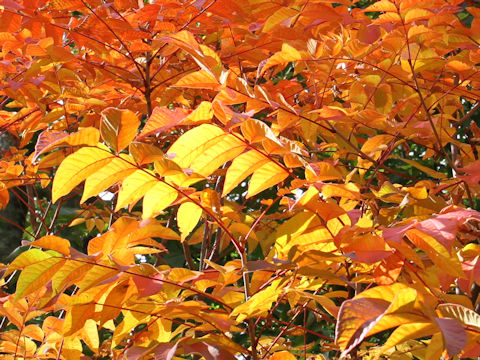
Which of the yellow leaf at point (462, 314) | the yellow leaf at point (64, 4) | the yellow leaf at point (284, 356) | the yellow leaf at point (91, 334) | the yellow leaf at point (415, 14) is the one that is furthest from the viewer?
the yellow leaf at point (64, 4)

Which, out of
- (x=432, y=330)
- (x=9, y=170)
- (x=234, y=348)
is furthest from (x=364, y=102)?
(x=9, y=170)

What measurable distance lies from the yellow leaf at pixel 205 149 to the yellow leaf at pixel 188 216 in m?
0.20

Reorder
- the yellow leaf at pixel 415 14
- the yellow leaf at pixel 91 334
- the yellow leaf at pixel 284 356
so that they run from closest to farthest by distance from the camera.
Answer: the yellow leaf at pixel 284 356
the yellow leaf at pixel 415 14
the yellow leaf at pixel 91 334

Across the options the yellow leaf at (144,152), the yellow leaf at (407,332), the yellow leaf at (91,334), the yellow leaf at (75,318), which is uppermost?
the yellow leaf at (144,152)

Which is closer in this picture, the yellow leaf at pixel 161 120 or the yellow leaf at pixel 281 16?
the yellow leaf at pixel 161 120

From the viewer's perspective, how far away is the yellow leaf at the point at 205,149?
1042 millimetres

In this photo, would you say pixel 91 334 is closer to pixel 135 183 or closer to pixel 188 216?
pixel 188 216

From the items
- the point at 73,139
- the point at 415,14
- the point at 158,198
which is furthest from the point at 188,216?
the point at 415,14

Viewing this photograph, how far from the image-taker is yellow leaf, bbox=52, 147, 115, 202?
1.00 m

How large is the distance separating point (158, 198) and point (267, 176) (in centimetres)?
23

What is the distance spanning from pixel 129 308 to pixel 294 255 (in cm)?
39

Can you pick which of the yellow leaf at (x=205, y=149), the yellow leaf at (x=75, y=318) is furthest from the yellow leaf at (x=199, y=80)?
the yellow leaf at (x=75, y=318)

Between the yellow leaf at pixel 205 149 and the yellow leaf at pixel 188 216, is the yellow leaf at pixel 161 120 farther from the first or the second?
the yellow leaf at pixel 188 216

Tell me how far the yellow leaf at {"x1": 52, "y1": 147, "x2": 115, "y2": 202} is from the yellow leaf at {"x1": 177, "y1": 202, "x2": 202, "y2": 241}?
0.28 metres
